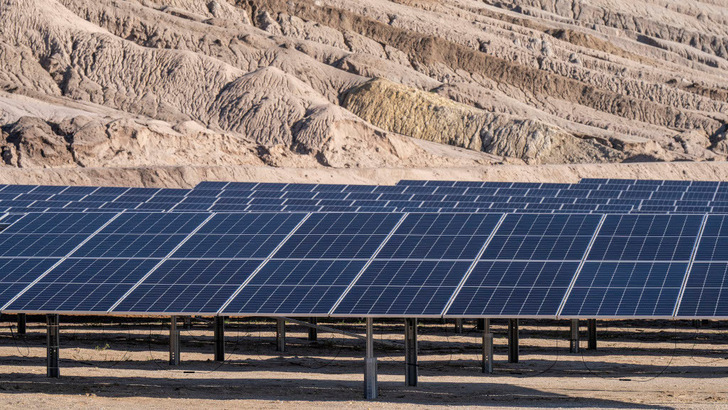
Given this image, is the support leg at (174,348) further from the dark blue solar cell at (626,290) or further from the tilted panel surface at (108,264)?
the dark blue solar cell at (626,290)

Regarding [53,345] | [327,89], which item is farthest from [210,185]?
[327,89]

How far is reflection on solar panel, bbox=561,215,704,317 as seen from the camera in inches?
825

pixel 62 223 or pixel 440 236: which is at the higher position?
pixel 440 236

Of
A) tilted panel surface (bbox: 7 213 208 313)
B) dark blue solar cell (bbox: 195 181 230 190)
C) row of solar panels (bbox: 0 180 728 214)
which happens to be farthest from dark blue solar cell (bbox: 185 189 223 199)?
tilted panel surface (bbox: 7 213 208 313)

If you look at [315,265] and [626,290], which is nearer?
[626,290]

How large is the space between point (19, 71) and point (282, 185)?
56920mm

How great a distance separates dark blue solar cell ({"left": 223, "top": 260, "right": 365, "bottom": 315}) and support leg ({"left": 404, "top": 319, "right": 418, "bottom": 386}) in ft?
4.82

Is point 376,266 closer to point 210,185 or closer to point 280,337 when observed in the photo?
point 280,337

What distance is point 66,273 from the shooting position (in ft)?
77.7

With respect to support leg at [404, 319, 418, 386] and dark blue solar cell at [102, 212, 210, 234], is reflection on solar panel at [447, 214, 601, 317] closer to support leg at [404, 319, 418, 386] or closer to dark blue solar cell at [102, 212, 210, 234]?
support leg at [404, 319, 418, 386]

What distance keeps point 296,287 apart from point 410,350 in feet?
9.19

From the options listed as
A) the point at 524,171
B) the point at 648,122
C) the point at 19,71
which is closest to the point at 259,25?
the point at 19,71

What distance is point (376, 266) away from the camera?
75.4 ft

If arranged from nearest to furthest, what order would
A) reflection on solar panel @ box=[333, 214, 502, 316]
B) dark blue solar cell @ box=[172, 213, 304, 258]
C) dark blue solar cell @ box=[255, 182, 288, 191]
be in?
reflection on solar panel @ box=[333, 214, 502, 316]
dark blue solar cell @ box=[172, 213, 304, 258]
dark blue solar cell @ box=[255, 182, 288, 191]
